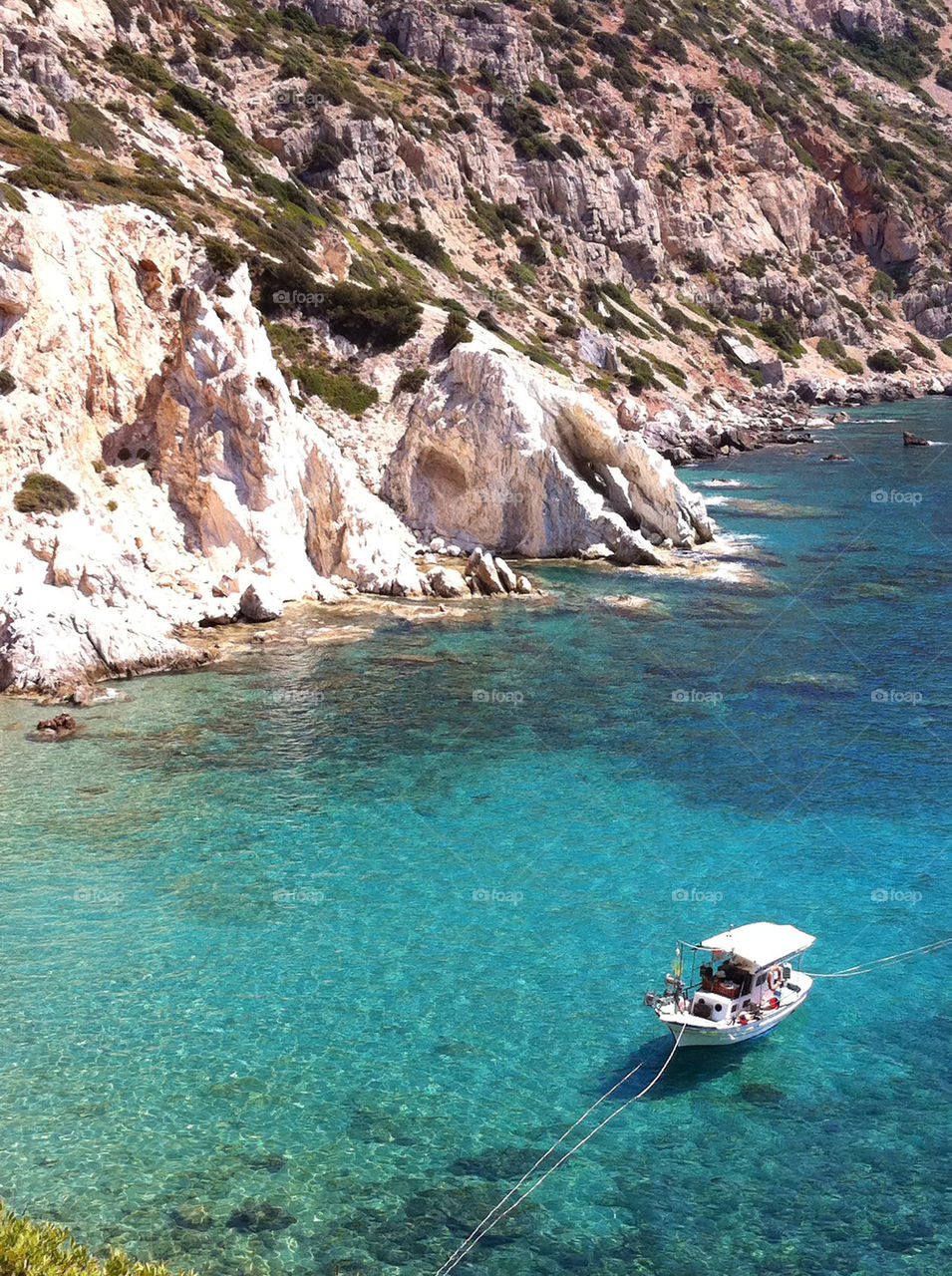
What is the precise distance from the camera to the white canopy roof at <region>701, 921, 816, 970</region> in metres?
22.1

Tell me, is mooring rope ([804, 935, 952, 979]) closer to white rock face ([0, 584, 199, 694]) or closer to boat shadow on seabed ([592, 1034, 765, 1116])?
boat shadow on seabed ([592, 1034, 765, 1116])

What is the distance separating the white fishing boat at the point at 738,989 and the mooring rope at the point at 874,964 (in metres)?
1.17

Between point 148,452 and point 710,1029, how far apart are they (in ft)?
117

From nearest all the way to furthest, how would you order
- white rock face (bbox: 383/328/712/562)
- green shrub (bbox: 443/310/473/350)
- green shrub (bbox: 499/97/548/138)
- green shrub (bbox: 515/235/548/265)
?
white rock face (bbox: 383/328/712/562)
green shrub (bbox: 443/310/473/350)
green shrub (bbox: 515/235/548/265)
green shrub (bbox: 499/97/548/138)

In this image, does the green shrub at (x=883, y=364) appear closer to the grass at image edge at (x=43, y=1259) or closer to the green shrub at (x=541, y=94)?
the green shrub at (x=541, y=94)

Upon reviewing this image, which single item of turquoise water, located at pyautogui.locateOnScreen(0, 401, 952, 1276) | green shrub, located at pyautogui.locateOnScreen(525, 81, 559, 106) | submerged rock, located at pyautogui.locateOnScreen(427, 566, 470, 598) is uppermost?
green shrub, located at pyautogui.locateOnScreen(525, 81, 559, 106)

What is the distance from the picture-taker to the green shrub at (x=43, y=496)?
4175 cm

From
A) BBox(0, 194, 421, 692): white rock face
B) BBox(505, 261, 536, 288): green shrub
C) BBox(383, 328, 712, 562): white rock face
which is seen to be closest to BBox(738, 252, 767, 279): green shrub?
BBox(505, 261, 536, 288): green shrub

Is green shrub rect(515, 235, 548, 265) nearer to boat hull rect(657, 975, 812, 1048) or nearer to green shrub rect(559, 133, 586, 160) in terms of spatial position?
green shrub rect(559, 133, 586, 160)

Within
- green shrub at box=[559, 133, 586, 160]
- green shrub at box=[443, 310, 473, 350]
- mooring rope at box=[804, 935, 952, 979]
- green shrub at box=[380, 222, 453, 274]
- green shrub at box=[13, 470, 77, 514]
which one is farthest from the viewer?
green shrub at box=[559, 133, 586, 160]

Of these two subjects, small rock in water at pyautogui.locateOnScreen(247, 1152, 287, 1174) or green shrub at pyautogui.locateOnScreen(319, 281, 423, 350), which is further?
green shrub at pyautogui.locateOnScreen(319, 281, 423, 350)

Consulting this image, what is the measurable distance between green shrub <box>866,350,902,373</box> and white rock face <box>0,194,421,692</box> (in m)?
109

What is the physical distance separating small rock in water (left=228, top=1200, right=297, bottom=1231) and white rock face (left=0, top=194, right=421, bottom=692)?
24.5 m

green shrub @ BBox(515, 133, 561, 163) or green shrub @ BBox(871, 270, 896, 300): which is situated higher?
green shrub @ BBox(515, 133, 561, 163)
